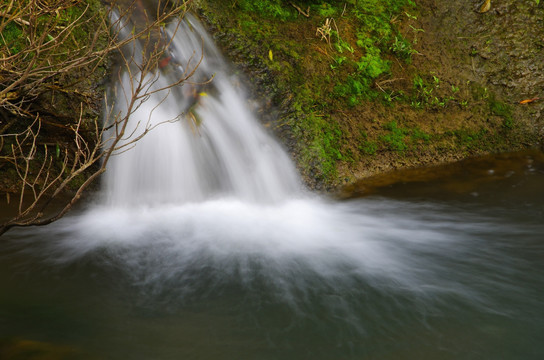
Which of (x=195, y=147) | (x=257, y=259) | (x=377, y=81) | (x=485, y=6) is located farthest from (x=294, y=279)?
(x=485, y=6)

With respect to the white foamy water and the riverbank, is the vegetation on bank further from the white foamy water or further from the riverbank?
the white foamy water

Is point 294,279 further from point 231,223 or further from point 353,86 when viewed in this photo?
point 353,86

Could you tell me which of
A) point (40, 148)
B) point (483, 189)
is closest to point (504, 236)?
point (483, 189)

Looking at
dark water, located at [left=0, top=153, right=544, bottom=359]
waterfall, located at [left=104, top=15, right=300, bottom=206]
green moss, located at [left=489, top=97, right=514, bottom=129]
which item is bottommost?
dark water, located at [left=0, top=153, right=544, bottom=359]

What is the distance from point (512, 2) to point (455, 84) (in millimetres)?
1899

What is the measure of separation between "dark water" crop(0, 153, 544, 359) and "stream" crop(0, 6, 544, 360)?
0.02 meters

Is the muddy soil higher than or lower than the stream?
higher

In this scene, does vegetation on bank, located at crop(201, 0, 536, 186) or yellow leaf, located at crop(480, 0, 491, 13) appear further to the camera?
yellow leaf, located at crop(480, 0, 491, 13)

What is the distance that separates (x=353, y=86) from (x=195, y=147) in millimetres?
2173

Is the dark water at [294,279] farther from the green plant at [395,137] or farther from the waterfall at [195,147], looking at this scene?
the green plant at [395,137]

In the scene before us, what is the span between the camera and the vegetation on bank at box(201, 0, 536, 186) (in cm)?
537

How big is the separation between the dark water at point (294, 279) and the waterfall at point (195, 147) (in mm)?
247

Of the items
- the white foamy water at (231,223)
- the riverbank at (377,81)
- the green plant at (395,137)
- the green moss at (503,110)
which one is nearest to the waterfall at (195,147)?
the white foamy water at (231,223)

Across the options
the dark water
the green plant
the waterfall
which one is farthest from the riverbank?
the dark water
